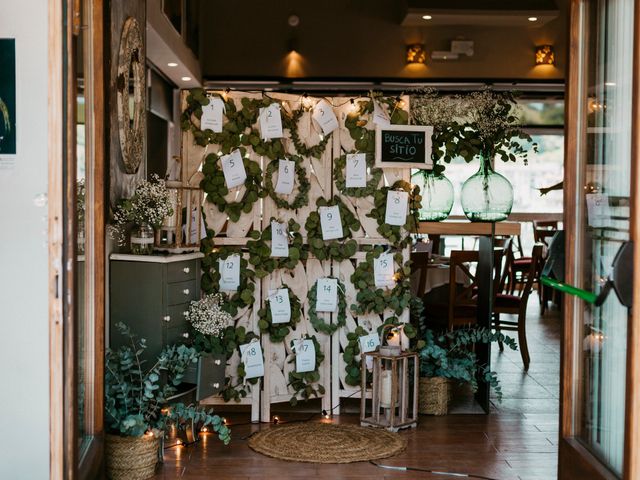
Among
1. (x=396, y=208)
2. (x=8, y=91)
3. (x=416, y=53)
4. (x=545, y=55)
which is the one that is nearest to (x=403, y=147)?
(x=396, y=208)

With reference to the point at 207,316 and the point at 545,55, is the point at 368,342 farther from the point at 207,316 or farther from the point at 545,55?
the point at 545,55

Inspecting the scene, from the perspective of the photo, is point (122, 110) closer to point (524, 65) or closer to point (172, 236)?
point (172, 236)

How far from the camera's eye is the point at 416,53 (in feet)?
34.5

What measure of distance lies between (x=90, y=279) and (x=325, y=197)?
2.03 metres

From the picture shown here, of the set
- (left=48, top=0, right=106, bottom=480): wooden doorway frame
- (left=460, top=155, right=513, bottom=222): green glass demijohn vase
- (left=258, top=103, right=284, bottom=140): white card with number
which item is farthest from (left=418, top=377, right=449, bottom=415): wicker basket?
(left=48, top=0, right=106, bottom=480): wooden doorway frame

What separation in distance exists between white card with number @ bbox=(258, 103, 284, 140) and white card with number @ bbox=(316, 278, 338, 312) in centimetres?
93

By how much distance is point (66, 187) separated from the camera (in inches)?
118

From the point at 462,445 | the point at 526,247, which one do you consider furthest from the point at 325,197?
the point at 526,247

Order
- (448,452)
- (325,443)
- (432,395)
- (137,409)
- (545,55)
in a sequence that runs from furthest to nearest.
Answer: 1. (545,55)
2. (432,395)
3. (325,443)
4. (448,452)
5. (137,409)

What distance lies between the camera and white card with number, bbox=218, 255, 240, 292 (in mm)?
5457

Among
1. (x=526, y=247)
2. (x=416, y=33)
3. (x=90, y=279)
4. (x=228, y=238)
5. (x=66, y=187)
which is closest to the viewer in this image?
(x=66, y=187)

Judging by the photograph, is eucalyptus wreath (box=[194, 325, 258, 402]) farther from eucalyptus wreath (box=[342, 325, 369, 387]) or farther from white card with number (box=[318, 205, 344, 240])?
white card with number (box=[318, 205, 344, 240])

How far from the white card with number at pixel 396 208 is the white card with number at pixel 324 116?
551 millimetres

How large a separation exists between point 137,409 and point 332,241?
1763 mm
